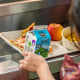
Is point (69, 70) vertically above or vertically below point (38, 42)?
below

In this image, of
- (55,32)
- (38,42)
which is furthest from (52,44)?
(38,42)

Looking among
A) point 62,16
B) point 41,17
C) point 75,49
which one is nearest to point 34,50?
point 75,49

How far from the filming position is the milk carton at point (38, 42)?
989 millimetres

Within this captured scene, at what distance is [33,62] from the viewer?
3.24 ft

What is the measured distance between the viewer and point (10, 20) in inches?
47.6

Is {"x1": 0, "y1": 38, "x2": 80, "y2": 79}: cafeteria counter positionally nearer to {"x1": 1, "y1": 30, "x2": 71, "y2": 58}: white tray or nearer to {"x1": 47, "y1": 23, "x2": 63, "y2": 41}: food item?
{"x1": 1, "y1": 30, "x2": 71, "y2": 58}: white tray

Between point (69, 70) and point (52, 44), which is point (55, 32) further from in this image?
point (69, 70)

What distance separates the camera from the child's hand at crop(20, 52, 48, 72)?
0.97 m

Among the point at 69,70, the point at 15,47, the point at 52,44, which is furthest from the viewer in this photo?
the point at 52,44

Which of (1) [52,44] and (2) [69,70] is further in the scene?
(1) [52,44]

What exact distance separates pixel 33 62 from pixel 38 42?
101mm

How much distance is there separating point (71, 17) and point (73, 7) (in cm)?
4

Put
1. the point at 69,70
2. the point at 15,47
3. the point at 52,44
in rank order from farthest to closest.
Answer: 1. the point at 52,44
2. the point at 15,47
3. the point at 69,70

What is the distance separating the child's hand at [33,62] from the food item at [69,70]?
93mm
